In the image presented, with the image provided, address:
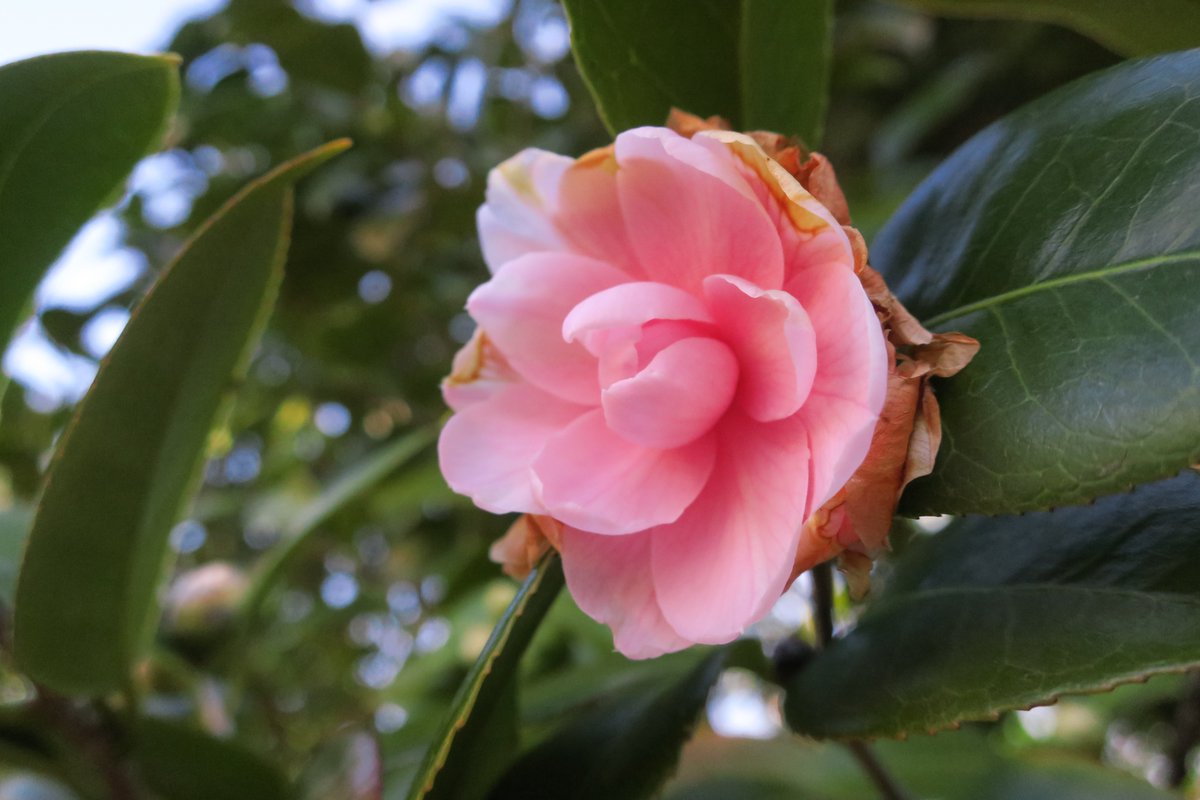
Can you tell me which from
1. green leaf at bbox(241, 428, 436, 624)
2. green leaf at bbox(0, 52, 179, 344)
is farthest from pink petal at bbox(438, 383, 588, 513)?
green leaf at bbox(241, 428, 436, 624)

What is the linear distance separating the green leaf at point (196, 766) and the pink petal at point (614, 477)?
0.45 m

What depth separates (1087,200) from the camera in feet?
1.34

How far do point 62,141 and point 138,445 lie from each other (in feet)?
0.61

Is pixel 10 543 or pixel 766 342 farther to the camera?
pixel 10 543

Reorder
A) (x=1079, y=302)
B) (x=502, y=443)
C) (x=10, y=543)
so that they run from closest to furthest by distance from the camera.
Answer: (x=1079, y=302)
(x=502, y=443)
(x=10, y=543)

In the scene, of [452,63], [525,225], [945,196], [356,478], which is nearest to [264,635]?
[356,478]

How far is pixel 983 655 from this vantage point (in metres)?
0.43

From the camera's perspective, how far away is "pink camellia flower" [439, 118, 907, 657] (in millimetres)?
398

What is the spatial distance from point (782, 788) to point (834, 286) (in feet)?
1.81

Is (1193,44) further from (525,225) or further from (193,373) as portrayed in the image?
(193,373)

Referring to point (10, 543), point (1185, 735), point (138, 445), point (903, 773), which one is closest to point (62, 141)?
point (138, 445)

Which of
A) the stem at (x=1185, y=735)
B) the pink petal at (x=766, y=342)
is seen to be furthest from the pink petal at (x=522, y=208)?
the stem at (x=1185, y=735)

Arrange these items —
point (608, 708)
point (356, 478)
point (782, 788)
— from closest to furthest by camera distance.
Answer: point (608, 708) < point (782, 788) < point (356, 478)

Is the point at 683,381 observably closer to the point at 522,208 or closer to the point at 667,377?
the point at 667,377
